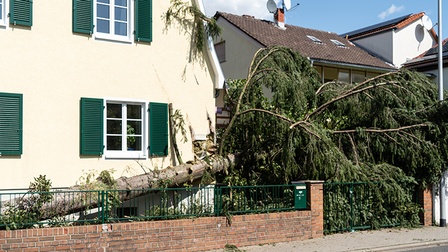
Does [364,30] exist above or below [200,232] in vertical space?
above

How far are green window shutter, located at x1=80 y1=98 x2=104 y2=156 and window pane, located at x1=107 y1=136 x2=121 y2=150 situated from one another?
13.2 inches

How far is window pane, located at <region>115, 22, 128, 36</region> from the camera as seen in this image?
14.1 m

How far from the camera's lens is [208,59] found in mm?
15688

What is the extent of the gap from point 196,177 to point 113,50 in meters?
3.88

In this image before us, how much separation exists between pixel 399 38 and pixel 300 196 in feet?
66.8

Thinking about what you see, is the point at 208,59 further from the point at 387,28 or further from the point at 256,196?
the point at 387,28

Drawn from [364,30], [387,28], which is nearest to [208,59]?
[387,28]

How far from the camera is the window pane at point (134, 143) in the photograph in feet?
45.9

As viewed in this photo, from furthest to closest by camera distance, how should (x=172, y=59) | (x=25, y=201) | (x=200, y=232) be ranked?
(x=172, y=59) → (x=200, y=232) → (x=25, y=201)

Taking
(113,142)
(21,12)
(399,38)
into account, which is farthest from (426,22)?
(21,12)

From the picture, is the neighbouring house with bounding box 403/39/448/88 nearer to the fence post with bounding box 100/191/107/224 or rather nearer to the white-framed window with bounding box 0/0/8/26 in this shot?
the fence post with bounding box 100/191/107/224

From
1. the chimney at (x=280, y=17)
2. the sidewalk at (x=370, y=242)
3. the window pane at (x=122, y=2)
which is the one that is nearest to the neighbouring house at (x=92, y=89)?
the window pane at (x=122, y=2)

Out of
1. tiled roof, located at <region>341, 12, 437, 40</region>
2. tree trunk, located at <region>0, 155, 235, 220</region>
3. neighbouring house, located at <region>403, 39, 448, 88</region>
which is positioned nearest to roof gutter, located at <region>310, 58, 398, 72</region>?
neighbouring house, located at <region>403, 39, 448, 88</region>

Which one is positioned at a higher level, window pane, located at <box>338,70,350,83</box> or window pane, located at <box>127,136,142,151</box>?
window pane, located at <box>338,70,350,83</box>
